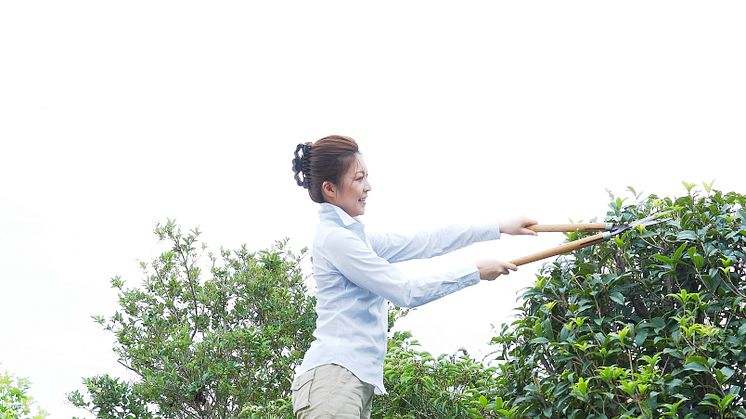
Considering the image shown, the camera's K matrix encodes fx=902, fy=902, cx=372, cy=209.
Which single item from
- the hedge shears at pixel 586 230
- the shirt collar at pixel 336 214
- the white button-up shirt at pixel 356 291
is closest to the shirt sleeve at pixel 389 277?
the white button-up shirt at pixel 356 291

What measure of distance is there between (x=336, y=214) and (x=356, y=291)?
0.32 meters

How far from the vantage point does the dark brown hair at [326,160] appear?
11.7 ft

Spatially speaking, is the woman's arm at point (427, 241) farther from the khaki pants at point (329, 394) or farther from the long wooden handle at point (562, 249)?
the khaki pants at point (329, 394)

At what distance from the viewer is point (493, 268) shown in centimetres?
338

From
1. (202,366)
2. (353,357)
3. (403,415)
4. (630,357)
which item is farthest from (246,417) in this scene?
(630,357)

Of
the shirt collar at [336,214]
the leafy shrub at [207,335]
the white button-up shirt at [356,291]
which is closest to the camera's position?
the white button-up shirt at [356,291]

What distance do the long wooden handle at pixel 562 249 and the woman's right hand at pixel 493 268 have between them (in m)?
0.04

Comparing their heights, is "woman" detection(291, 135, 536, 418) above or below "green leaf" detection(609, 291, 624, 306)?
above

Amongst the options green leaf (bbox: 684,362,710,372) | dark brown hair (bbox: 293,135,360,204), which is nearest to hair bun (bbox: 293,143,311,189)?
dark brown hair (bbox: 293,135,360,204)

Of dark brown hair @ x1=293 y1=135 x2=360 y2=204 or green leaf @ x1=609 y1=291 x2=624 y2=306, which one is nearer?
green leaf @ x1=609 y1=291 x2=624 y2=306

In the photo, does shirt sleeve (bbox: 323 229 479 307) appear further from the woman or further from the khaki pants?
the khaki pants

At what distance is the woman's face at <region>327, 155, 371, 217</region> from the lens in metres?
3.56

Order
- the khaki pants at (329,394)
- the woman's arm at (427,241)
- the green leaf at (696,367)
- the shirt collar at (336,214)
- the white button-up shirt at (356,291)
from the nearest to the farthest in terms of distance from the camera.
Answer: the green leaf at (696,367)
the khaki pants at (329,394)
the white button-up shirt at (356,291)
the shirt collar at (336,214)
the woman's arm at (427,241)

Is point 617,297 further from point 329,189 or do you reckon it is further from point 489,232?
point 329,189
